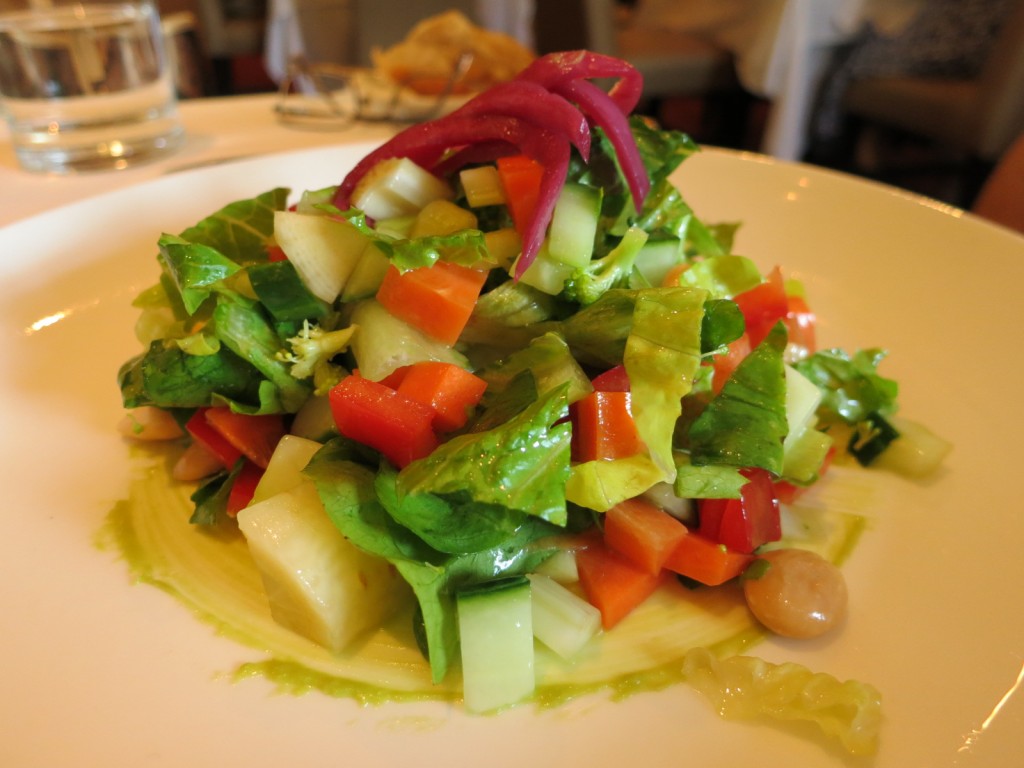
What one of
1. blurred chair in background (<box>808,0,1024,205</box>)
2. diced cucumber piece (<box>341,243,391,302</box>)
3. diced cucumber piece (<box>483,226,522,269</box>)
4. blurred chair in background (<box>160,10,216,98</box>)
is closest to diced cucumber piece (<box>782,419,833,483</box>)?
diced cucumber piece (<box>483,226,522,269</box>)

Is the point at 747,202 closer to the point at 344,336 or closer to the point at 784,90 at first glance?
the point at 344,336

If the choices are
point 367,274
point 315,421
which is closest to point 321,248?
point 367,274

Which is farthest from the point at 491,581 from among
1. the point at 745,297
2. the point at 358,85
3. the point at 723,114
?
the point at 723,114

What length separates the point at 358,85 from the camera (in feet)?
11.9

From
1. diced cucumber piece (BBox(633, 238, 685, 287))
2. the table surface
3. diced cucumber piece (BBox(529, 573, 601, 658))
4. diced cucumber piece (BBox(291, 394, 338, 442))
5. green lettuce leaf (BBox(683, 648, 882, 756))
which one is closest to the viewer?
green lettuce leaf (BBox(683, 648, 882, 756))

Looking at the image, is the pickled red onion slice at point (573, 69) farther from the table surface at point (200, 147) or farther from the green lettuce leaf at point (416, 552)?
the table surface at point (200, 147)

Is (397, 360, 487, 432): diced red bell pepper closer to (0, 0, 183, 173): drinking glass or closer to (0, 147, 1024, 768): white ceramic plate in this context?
(0, 147, 1024, 768): white ceramic plate

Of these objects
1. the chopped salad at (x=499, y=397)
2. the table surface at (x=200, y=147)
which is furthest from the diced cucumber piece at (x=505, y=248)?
the table surface at (x=200, y=147)

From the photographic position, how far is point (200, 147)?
310 cm

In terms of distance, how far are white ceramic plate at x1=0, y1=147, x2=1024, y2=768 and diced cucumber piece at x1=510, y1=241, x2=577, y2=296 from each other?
794mm

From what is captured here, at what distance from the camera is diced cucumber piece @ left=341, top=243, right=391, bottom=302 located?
5.14ft

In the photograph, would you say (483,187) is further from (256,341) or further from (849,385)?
(849,385)

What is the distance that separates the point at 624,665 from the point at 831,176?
1850mm

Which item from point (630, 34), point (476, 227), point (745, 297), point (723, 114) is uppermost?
point (476, 227)
